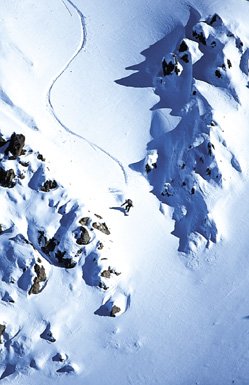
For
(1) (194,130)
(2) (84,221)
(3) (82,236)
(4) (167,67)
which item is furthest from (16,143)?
(4) (167,67)

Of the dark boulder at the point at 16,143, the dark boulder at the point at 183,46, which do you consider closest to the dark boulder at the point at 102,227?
the dark boulder at the point at 16,143

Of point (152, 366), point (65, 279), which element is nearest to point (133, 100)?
point (65, 279)

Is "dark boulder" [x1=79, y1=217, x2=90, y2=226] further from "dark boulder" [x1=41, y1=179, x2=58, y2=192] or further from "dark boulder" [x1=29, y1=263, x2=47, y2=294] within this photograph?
"dark boulder" [x1=29, y1=263, x2=47, y2=294]

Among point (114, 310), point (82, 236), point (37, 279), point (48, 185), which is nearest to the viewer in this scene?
point (37, 279)

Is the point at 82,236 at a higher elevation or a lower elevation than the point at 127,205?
lower

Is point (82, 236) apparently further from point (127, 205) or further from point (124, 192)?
point (124, 192)

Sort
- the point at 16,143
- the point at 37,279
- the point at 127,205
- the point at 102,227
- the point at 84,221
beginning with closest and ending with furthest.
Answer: the point at 37,279
the point at 16,143
the point at 84,221
the point at 102,227
the point at 127,205

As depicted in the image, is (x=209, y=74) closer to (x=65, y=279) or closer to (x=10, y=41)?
(x=10, y=41)
